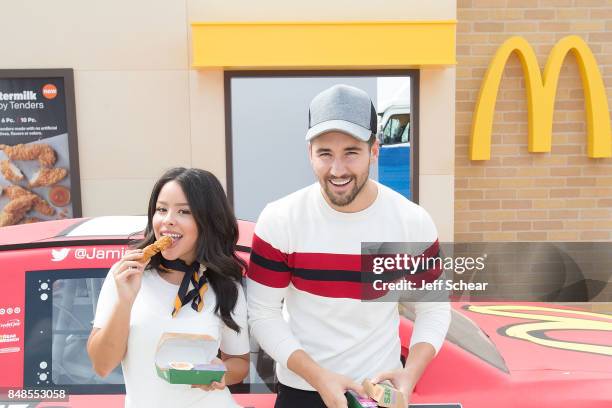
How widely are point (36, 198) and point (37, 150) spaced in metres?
0.48

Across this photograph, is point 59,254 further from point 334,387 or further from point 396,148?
point 396,148

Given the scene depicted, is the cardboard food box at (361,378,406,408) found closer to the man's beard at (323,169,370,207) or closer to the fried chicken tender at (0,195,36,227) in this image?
the man's beard at (323,169,370,207)

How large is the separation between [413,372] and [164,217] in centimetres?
87

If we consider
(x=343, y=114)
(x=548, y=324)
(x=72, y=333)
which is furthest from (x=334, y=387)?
(x=548, y=324)

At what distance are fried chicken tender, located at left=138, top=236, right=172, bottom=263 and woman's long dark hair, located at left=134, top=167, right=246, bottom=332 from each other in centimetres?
11

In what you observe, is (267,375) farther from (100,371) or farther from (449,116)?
(449,116)

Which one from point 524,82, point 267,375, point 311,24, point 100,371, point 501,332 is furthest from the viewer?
point 524,82

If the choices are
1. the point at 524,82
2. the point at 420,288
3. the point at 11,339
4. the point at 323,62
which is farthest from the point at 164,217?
the point at 524,82

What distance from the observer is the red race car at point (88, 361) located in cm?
195

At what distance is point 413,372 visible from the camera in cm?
183

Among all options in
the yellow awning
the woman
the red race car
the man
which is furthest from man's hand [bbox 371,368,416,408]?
the yellow awning

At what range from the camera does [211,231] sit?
1.87 meters

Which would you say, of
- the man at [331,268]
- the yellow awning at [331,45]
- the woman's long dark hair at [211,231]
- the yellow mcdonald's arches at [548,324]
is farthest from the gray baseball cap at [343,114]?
the yellow awning at [331,45]

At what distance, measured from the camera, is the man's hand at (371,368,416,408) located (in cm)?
175
